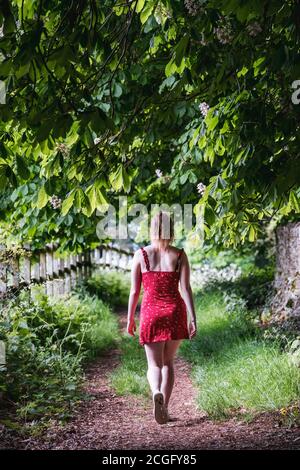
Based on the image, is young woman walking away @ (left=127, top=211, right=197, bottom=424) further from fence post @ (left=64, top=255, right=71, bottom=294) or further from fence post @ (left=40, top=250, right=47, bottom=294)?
fence post @ (left=64, top=255, right=71, bottom=294)

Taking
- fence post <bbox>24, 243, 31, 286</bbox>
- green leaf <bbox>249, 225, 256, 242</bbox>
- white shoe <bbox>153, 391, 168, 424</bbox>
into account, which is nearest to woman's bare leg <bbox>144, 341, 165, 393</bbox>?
white shoe <bbox>153, 391, 168, 424</bbox>

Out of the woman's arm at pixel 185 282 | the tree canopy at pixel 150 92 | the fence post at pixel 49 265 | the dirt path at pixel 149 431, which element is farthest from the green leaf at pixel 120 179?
the fence post at pixel 49 265

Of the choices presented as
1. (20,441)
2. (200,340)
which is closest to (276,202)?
(20,441)

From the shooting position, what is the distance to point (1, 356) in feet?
19.9

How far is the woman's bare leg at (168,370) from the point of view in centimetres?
552

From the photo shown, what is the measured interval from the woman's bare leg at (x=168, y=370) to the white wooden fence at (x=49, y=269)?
2251mm

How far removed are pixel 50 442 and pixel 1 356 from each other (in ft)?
4.55

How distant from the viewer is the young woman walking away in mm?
5488

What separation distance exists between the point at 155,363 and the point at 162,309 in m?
0.46

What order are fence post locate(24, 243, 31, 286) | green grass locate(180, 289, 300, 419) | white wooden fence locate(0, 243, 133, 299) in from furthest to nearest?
fence post locate(24, 243, 31, 286) → white wooden fence locate(0, 243, 133, 299) → green grass locate(180, 289, 300, 419)

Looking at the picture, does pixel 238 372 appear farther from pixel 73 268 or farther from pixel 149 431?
pixel 73 268

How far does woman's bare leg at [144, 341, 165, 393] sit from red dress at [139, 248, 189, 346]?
0.07 metres

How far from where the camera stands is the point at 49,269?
11.1 meters
